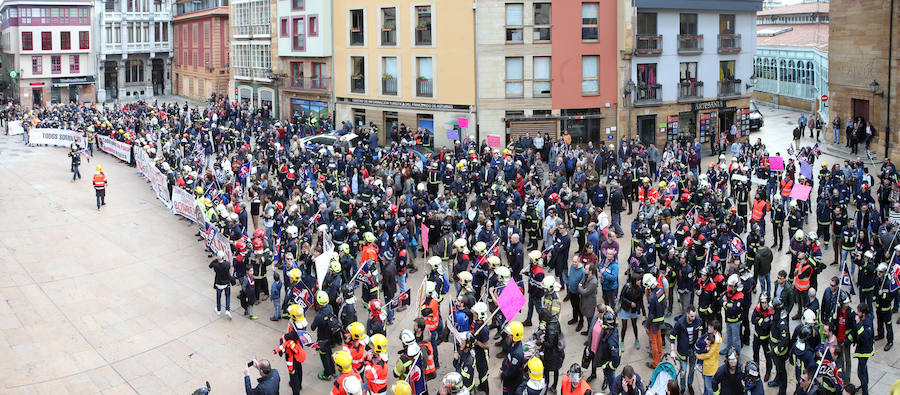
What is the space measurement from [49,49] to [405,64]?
47.1 metres

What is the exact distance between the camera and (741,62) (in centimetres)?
4516

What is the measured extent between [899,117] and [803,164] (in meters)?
14.0

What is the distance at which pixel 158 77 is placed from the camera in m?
83.2

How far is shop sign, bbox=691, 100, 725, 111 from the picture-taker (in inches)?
1702

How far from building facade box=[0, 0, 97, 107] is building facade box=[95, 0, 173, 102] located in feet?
4.48

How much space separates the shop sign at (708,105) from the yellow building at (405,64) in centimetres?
1212

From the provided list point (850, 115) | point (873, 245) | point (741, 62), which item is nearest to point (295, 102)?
point (741, 62)

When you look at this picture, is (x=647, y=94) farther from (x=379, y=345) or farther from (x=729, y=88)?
(x=379, y=345)

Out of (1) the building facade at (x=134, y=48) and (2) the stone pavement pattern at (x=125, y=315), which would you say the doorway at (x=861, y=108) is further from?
(1) the building facade at (x=134, y=48)

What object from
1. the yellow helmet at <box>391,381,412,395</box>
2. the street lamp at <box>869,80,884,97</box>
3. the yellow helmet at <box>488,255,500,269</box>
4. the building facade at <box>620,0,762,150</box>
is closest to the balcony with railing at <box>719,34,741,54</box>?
the building facade at <box>620,0,762,150</box>

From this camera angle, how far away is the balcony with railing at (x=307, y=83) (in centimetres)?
4997

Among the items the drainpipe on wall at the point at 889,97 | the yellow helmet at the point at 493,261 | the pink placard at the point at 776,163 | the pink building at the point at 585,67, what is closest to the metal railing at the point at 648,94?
the pink building at the point at 585,67

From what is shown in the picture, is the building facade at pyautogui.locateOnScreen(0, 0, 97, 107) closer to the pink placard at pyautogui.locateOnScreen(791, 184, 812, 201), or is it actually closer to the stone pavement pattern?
the stone pavement pattern

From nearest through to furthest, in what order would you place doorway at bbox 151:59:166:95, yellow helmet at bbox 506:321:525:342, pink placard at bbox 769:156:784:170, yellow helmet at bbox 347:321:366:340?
yellow helmet at bbox 506:321:525:342, yellow helmet at bbox 347:321:366:340, pink placard at bbox 769:156:784:170, doorway at bbox 151:59:166:95
